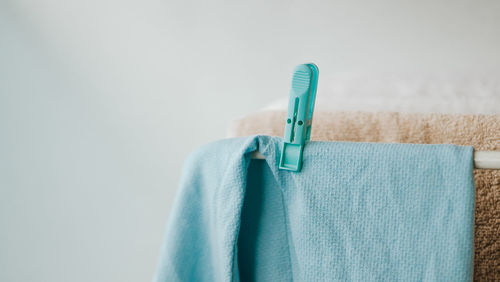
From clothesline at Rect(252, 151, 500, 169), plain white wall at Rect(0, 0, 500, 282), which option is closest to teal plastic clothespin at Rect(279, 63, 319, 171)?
clothesline at Rect(252, 151, 500, 169)

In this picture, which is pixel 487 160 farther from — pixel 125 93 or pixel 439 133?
pixel 125 93

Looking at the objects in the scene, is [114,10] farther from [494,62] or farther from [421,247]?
[421,247]

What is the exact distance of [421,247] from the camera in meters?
0.40

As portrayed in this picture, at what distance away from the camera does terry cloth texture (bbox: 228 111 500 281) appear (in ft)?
1.42

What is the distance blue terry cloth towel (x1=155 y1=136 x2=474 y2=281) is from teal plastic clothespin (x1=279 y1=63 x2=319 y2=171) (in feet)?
0.04

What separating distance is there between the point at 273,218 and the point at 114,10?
1.08 metres

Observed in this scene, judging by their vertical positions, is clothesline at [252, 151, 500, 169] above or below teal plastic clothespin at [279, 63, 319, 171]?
below

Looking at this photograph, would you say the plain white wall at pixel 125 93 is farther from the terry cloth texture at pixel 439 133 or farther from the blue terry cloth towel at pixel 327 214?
the blue terry cloth towel at pixel 327 214

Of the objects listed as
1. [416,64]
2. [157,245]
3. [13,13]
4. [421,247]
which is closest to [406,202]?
[421,247]

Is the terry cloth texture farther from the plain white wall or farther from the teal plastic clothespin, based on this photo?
the plain white wall

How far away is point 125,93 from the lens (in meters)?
1.38

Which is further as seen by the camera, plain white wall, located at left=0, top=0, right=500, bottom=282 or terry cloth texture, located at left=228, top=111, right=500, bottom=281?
plain white wall, located at left=0, top=0, right=500, bottom=282

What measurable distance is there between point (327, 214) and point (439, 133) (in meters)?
0.20

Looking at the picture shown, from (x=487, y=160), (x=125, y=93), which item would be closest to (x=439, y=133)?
(x=487, y=160)
